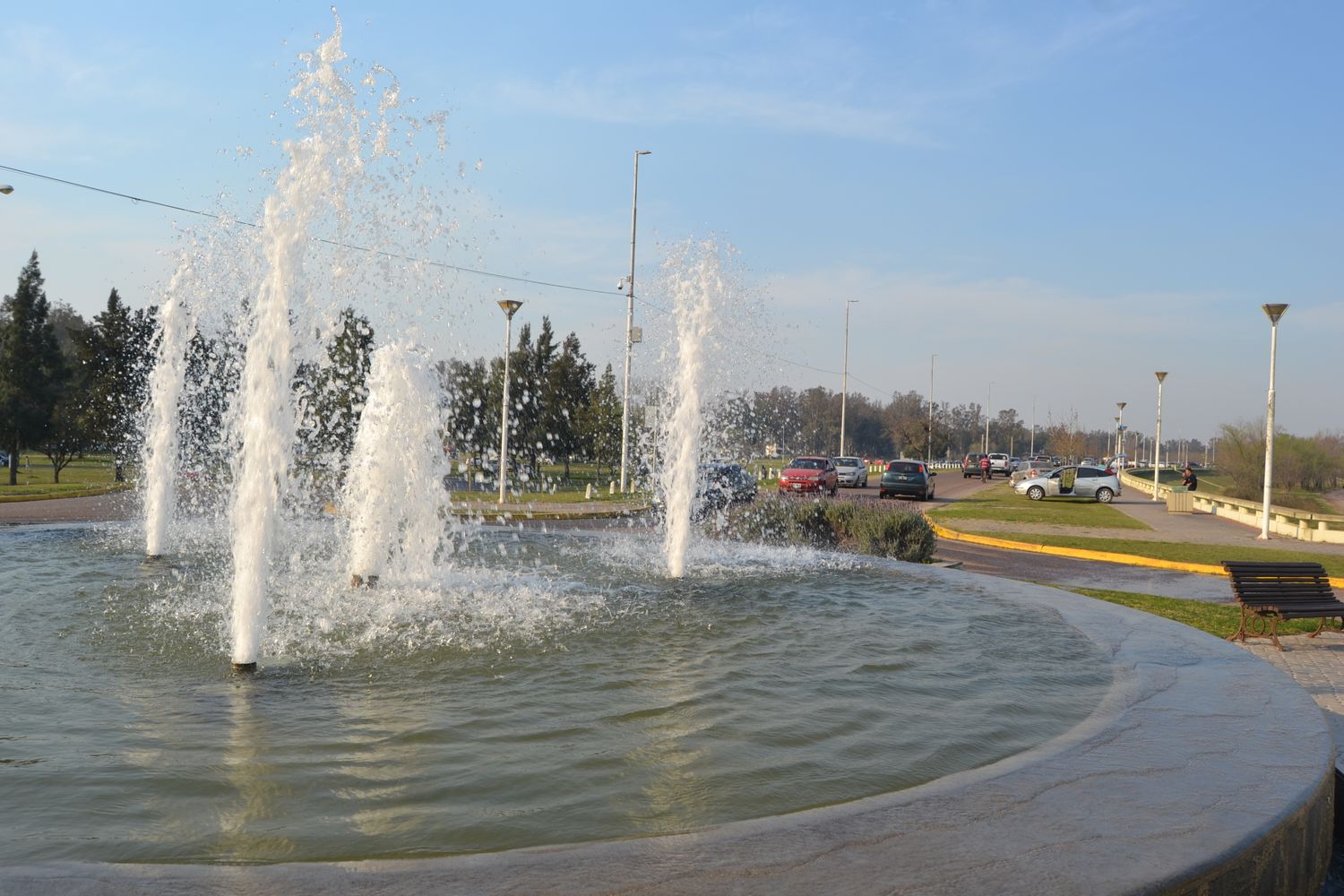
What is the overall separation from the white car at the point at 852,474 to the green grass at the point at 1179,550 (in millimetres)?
25626

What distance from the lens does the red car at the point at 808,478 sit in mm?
39469

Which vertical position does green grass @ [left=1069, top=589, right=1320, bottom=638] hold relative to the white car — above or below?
below

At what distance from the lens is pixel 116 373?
121 feet

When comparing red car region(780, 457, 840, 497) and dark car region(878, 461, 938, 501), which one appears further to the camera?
dark car region(878, 461, 938, 501)

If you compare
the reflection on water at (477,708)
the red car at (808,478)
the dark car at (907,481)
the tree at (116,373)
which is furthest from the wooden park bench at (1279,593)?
the tree at (116,373)

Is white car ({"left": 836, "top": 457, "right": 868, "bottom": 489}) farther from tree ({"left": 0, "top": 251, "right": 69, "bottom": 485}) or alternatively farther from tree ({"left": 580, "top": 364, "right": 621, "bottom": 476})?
tree ({"left": 0, "top": 251, "right": 69, "bottom": 485})

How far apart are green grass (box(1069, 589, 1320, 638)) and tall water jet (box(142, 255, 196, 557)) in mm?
12879

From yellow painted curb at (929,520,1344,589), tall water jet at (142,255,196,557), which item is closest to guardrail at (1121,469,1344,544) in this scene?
yellow painted curb at (929,520,1344,589)

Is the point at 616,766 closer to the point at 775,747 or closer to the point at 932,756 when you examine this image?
the point at 775,747

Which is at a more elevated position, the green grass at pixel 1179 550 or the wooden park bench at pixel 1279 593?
the wooden park bench at pixel 1279 593

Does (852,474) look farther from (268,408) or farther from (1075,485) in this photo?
(268,408)

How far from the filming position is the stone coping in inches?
130

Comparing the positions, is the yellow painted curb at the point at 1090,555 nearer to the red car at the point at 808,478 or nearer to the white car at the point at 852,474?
the red car at the point at 808,478

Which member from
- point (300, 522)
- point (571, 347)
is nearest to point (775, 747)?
point (300, 522)
